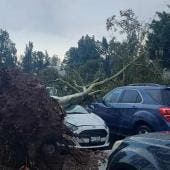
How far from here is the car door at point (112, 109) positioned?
13148 mm

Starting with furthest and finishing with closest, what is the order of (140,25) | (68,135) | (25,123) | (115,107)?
1. (140,25)
2. (115,107)
3. (68,135)
4. (25,123)

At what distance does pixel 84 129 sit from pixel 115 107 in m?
1.87

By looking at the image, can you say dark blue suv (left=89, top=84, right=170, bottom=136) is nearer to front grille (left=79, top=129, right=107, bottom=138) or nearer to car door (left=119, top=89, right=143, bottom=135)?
car door (left=119, top=89, right=143, bottom=135)

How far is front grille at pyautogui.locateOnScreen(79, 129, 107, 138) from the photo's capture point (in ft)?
38.0

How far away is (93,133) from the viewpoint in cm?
1175

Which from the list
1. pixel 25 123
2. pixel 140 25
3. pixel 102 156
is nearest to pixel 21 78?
pixel 25 123

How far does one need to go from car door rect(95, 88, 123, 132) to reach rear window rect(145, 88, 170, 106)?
144 cm

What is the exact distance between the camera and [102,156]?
27.2 ft

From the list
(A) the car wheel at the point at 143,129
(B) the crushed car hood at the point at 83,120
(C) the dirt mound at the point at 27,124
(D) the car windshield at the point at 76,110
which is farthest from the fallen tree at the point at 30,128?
(D) the car windshield at the point at 76,110

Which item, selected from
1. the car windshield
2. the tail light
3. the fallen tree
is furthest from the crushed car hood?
the fallen tree

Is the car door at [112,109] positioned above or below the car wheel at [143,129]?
above

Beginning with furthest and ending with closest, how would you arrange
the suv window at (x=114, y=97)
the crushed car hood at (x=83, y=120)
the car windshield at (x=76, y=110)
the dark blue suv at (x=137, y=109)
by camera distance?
the suv window at (x=114, y=97) < the car windshield at (x=76, y=110) < the crushed car hood at (x=83, y=120) < the dark blue suv at (x=137, y=109)

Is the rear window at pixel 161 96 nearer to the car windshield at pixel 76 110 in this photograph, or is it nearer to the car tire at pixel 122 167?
the car windshield at pixel 76 110

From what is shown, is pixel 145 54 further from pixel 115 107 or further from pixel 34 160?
pixel 34 160
